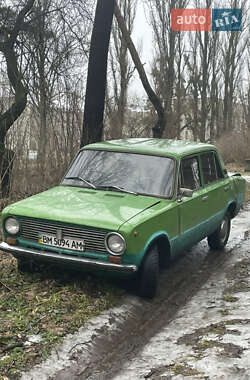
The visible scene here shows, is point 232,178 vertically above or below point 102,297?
above

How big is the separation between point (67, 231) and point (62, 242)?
0.45ft

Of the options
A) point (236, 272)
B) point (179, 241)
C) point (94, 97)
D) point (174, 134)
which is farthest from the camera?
point (174, 134)

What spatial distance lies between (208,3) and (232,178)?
25.2 meters

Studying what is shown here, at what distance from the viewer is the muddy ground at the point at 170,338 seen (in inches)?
148

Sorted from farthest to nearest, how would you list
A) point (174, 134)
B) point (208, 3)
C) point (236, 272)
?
point (208, 3)
point (174, 134)
point (236, 272)

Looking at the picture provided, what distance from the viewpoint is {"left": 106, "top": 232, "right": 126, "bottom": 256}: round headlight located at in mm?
4816

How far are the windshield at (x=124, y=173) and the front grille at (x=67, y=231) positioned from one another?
3.37 feet

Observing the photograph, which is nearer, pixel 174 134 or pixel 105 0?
pixel 105 0

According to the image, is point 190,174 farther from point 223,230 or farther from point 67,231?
point 67,231

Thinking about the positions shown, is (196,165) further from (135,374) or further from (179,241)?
(135,374)

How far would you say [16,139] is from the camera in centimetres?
878

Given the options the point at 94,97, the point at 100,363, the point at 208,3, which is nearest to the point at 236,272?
the point at 100,363

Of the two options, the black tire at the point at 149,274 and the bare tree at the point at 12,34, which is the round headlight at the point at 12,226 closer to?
the black tire at the point at 149,274

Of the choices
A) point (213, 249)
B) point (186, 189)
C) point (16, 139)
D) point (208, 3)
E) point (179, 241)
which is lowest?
point (213, 249)
